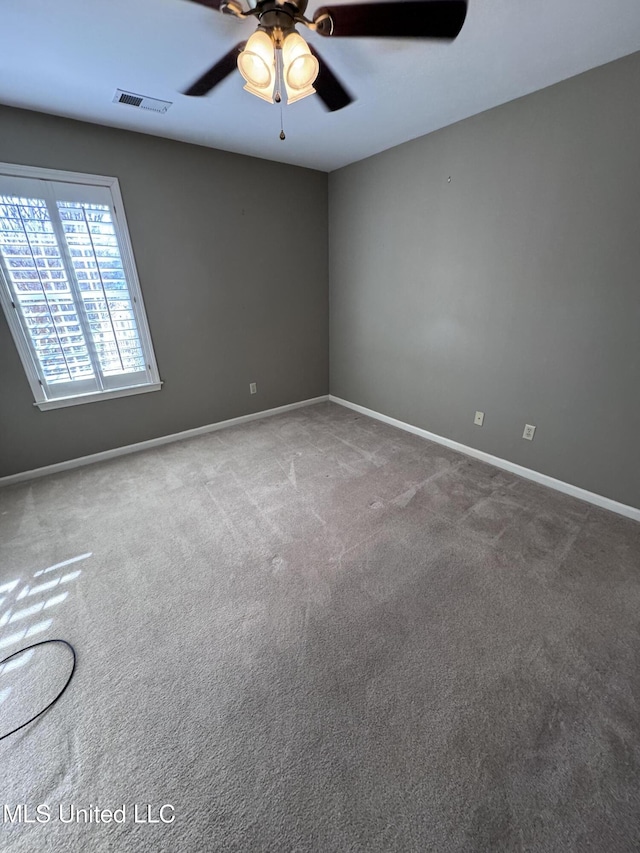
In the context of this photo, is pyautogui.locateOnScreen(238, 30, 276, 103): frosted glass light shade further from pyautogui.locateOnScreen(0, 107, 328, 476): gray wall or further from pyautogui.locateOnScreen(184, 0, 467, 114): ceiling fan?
pyautogui.locateOnScreen(0, 107, 328, 476): gray wall

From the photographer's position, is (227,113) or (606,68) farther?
(227,113)

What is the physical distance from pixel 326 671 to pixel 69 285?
9.70ft

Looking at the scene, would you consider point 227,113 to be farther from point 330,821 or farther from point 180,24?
point 330,821

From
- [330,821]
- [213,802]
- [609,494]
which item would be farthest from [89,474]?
[609,494]

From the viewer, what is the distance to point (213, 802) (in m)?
0.99

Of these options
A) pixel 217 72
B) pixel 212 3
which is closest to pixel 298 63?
pixel 212 3

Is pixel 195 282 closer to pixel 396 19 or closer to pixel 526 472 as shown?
pixel 396 19

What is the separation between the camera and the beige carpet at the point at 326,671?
96cm

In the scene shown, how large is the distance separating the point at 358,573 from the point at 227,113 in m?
2.94

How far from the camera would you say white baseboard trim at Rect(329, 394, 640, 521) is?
2.19m

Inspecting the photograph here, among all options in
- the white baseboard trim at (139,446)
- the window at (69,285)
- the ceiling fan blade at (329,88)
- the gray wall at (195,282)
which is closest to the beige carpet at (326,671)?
the white baseboard trim at (139,446)

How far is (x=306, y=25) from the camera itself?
3.91 ft

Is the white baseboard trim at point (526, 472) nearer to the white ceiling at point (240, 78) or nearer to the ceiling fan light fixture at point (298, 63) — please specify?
the white ceiling at point (240, 78)

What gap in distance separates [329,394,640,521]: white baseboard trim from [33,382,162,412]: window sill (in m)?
2.29
